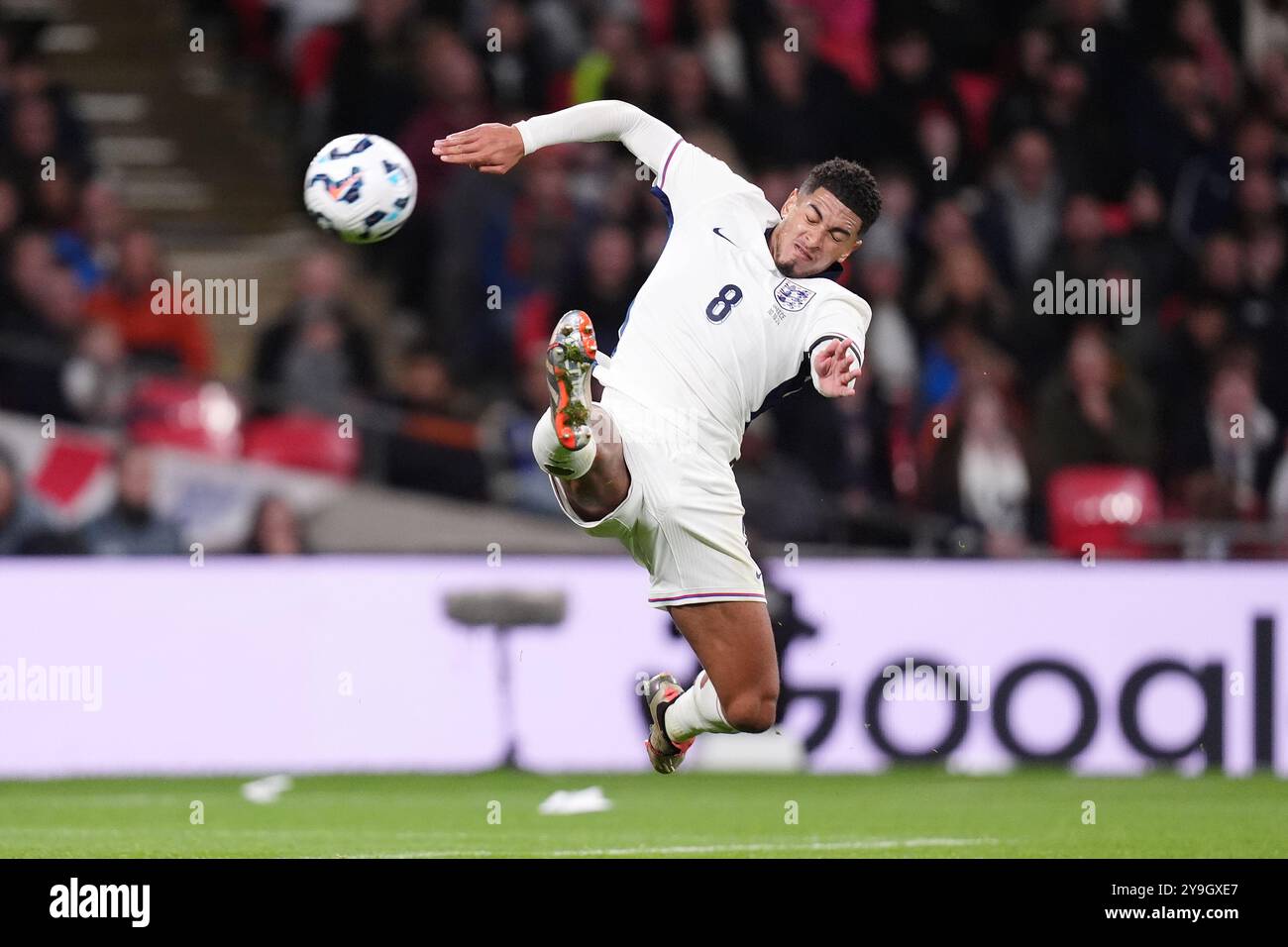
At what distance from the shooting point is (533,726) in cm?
1069

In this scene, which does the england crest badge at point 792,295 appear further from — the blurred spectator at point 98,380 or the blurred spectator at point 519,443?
the blurred spectator at point 98,380

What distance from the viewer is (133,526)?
11.3m

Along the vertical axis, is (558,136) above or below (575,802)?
above

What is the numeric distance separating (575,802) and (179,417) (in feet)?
12.7

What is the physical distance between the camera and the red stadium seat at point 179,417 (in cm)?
1211

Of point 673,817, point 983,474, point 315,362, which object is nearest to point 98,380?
point 315,362

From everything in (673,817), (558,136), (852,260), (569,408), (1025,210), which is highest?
(1025,210)

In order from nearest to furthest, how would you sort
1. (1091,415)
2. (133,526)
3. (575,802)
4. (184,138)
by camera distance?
(575,802) → (133,526) → (1091,415) → (184,138)

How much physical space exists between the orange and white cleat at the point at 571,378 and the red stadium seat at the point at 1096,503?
559cm

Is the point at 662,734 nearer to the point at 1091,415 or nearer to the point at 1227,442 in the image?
the point at 1091,415

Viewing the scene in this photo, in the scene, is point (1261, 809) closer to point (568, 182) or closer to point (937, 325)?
point (937, 325)

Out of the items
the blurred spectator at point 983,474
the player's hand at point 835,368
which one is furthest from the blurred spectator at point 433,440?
the player's hand at point 835,368

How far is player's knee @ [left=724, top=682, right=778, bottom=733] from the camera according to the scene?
721 centimetres

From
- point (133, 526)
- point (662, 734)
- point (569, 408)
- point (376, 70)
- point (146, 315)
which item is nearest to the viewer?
point (569, 408)
